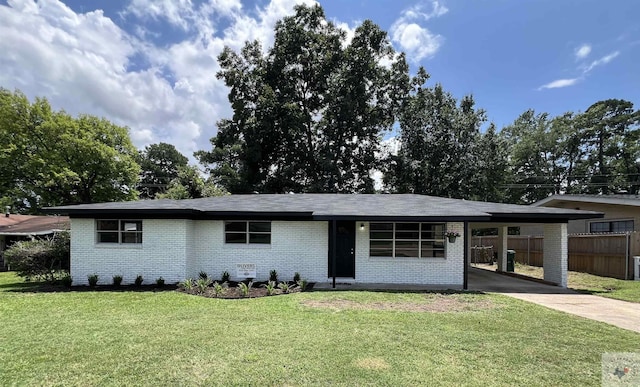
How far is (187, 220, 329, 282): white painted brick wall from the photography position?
1250 cm

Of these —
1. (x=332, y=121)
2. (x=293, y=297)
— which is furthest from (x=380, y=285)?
(x=332, y=121)

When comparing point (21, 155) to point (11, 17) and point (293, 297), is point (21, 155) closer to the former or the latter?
point (11, 17)

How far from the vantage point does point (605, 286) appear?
472 inches

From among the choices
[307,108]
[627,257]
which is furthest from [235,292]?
[307,108]

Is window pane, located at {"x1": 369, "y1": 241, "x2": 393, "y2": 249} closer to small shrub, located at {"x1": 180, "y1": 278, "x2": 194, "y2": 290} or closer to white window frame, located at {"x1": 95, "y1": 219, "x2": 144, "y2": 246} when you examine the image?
small shrub, located at {"x1": 180, "y1": 278, "x2": 194, "y2": 290}

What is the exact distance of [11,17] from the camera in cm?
1520

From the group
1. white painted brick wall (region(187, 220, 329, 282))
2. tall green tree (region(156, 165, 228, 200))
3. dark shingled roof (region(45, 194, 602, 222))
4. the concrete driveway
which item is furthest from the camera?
tall green tree (region(156, 165, 228, 200))

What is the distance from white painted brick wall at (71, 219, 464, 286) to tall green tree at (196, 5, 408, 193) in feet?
45.5

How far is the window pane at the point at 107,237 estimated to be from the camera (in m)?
12.1

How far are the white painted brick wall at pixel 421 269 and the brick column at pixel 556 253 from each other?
10.6 ft

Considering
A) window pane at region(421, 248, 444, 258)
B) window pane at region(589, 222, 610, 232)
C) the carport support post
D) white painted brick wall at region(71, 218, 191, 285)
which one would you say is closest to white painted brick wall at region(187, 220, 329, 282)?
white painted brick wall at region(71, 218, 191, 285)

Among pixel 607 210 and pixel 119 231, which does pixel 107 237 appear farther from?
pixel 607 210

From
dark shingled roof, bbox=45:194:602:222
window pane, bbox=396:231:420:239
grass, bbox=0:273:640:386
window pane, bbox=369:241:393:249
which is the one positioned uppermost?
dark shingled roof, bbox=45:194:602:222

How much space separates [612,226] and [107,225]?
22.3 metres
